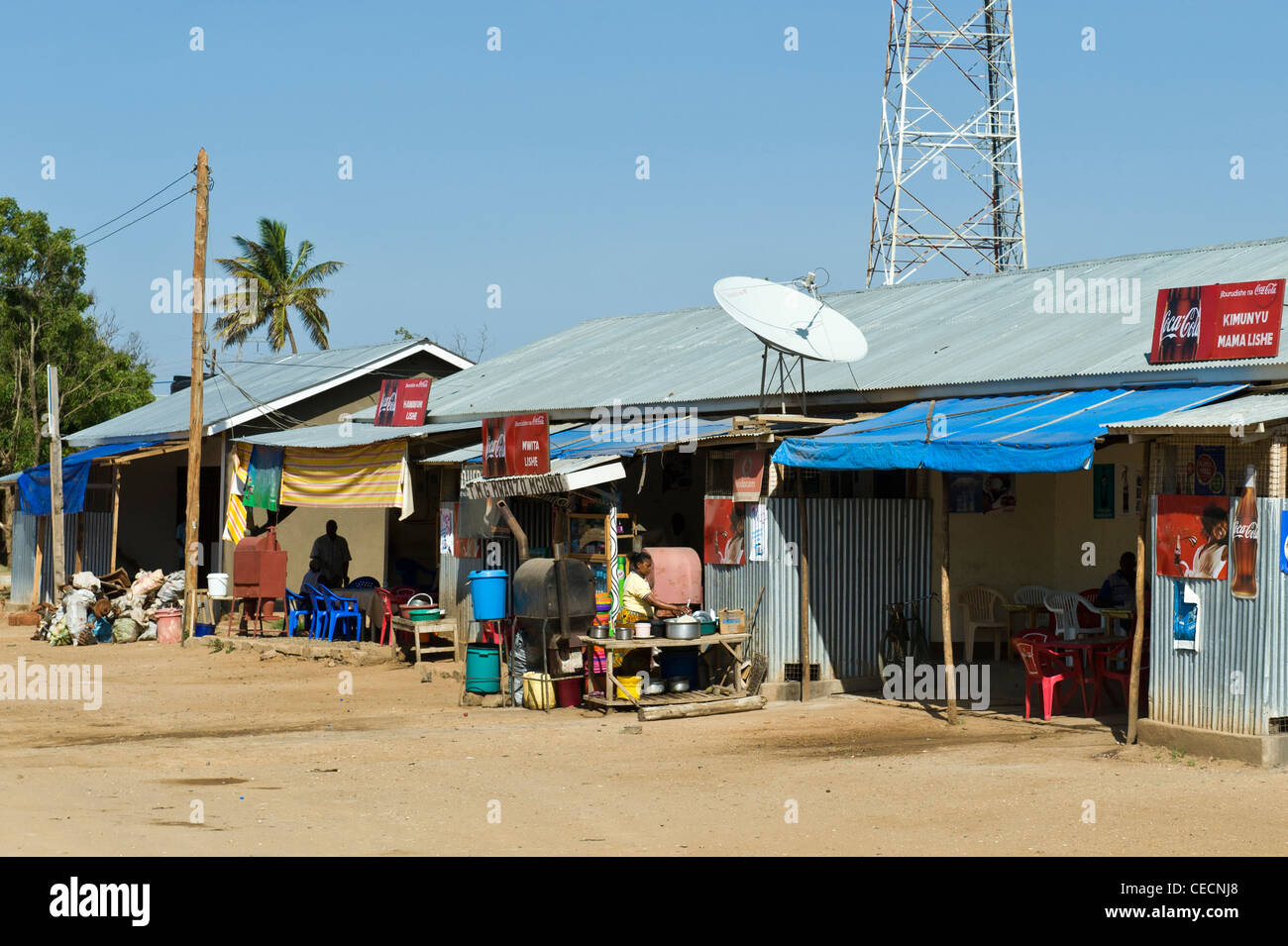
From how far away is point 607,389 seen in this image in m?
19.3

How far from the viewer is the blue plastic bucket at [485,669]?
14.3m

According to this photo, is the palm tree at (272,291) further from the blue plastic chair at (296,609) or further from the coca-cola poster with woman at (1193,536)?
the coca-cola poster with woman at (1193,536)

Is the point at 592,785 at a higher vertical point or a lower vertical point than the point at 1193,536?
lower

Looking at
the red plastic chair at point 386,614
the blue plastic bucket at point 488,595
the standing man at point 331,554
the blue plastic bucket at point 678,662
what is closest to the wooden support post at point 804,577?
the blue plastic bucket at point 678,662

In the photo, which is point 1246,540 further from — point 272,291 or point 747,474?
point 272,291

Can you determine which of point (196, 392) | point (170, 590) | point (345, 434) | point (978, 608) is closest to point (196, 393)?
point (196, 392)

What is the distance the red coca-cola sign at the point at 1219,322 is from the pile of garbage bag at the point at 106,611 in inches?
565

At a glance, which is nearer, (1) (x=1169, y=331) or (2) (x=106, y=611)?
(1) (x=1169, y=331)

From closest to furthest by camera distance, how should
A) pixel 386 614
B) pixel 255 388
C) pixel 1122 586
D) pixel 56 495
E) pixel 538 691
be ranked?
pixel 1122 586 < pixel 538 691 < pixel 386 614 < pixel 56 495 < pixel 255 388

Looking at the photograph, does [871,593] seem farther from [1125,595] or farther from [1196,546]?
[1196,546]

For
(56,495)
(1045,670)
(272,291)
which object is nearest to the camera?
(1045,670)

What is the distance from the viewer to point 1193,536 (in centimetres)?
1043

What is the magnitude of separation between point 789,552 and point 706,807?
16.9ft

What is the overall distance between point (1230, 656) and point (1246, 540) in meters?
0.83
